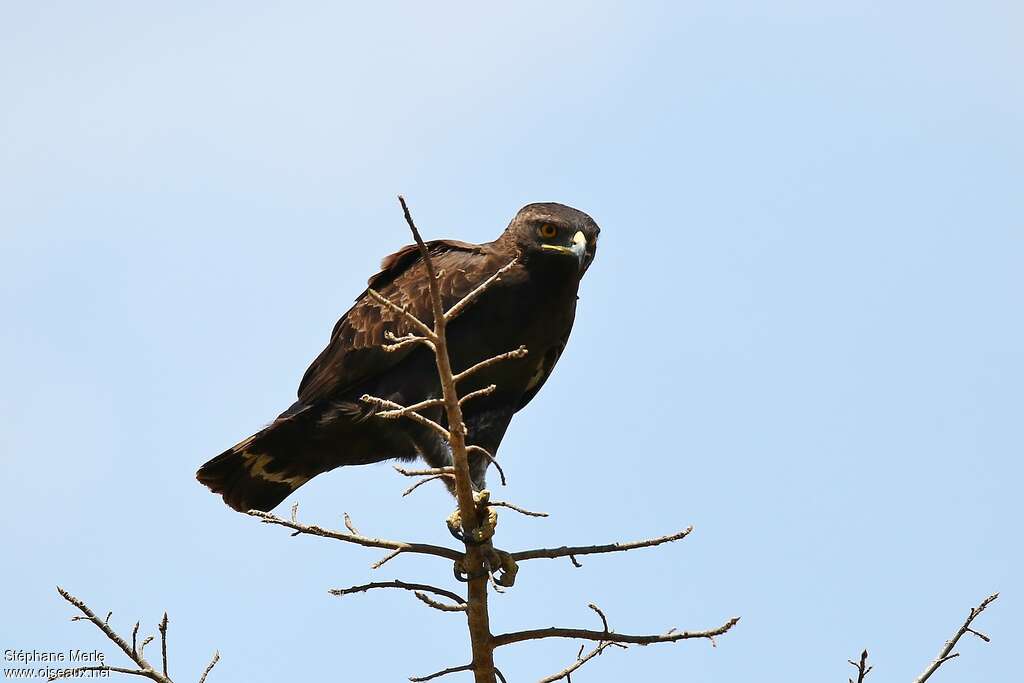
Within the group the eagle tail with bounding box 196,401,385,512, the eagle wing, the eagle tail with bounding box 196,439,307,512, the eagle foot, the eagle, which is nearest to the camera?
the eagle foot

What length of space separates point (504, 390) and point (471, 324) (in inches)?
21.2

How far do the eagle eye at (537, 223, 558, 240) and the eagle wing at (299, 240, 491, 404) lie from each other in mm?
309

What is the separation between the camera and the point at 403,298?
7.49 metres

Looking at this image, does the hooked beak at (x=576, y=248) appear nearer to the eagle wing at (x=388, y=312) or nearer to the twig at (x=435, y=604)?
the eagle wing at (x=388, y=312)

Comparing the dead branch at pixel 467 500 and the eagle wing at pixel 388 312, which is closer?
the dead branch at pixel 467 500

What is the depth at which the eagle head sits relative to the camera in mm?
7207

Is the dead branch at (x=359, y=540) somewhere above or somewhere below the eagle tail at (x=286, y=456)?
below

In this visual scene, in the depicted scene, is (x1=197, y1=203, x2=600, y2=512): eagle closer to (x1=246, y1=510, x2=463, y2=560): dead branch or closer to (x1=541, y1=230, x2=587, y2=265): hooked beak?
(x1=541, y1=230, x2=587, y2=265): hooked beak

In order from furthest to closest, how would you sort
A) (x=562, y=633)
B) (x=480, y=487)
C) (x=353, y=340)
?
(x=353, y=340) → (x=480, y=487) → (x=562, y=633)

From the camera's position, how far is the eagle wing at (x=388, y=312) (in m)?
7.28

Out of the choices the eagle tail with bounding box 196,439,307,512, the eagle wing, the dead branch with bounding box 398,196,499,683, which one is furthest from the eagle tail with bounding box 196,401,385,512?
the dead branch with bounding box 398,196,499,683

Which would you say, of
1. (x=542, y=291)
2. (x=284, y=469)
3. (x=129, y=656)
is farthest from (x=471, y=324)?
(x=129, y=656)

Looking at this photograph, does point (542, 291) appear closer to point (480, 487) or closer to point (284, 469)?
point (480, 487)

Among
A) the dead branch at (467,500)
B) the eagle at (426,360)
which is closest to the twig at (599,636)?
the dead branch at (467,500)
